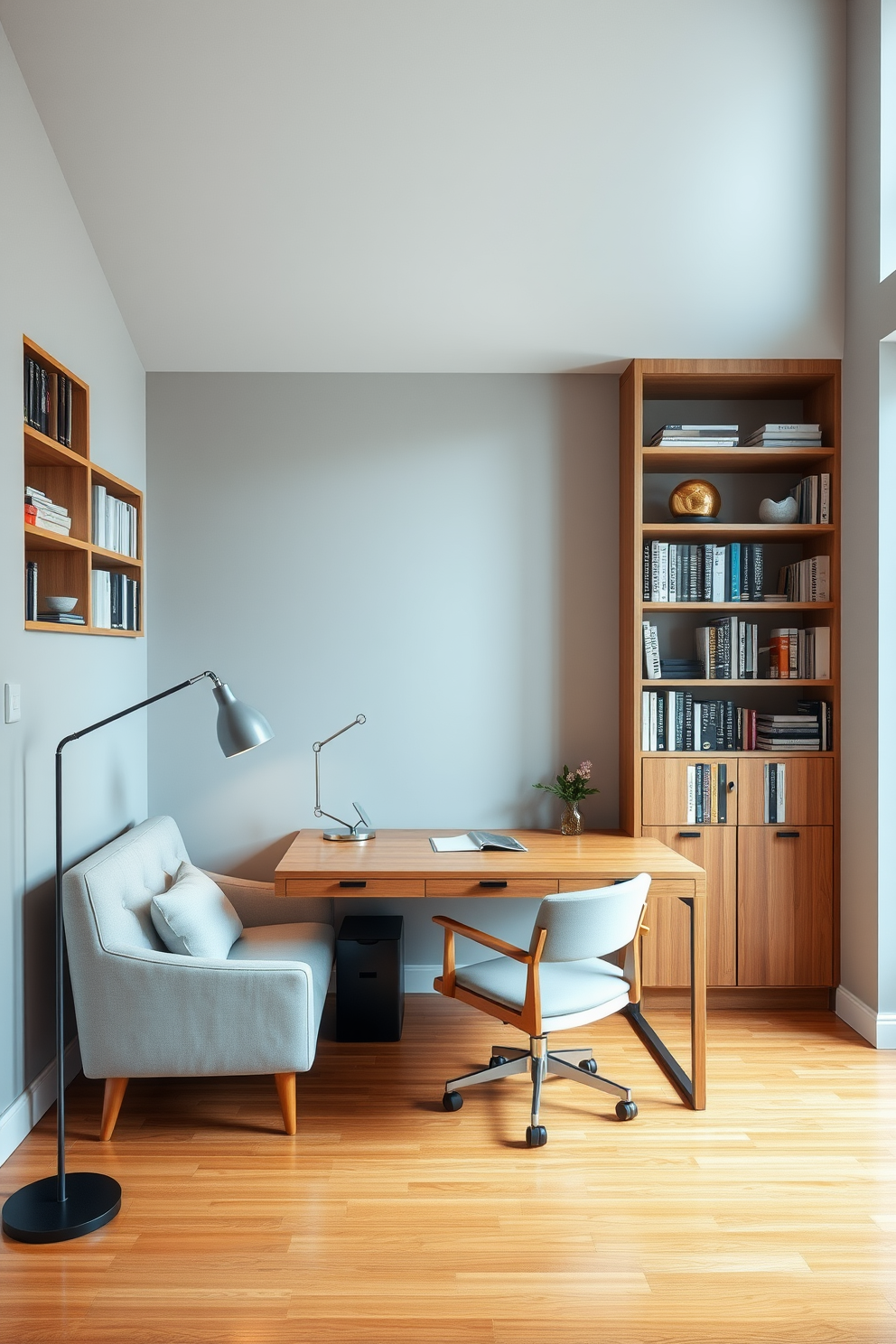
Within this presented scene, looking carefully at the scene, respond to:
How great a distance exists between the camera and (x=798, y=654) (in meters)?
3.86

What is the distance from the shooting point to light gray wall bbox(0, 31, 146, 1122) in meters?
2.67

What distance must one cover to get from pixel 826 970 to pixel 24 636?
3.13 m

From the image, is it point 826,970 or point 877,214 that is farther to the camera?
point 826,970

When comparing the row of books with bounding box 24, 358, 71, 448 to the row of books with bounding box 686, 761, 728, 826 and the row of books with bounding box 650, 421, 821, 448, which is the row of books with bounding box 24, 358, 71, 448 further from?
the row of books with bounding box 686, 761, 728, 826

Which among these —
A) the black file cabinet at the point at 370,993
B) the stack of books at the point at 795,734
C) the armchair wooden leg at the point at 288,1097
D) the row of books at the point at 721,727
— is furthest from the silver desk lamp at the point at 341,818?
the stack of books at the point at 795,734

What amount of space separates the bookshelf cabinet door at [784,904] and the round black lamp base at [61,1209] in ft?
7.90

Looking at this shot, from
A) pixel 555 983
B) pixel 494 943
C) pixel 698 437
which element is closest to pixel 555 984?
pixel 555 983

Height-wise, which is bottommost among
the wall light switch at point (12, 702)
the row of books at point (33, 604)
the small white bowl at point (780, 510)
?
the wall light switch at point (12, 702)

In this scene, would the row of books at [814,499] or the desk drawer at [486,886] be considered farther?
the row of books at [814,499]

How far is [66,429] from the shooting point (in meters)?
3.08

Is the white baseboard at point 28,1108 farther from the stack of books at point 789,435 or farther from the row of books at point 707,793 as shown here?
the stack of books at point 789,435

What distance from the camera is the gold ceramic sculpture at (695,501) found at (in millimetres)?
3816

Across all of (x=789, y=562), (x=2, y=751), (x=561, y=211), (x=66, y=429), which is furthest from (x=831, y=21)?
(x=2, y=751)

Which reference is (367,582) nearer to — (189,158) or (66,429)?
(66,429)
